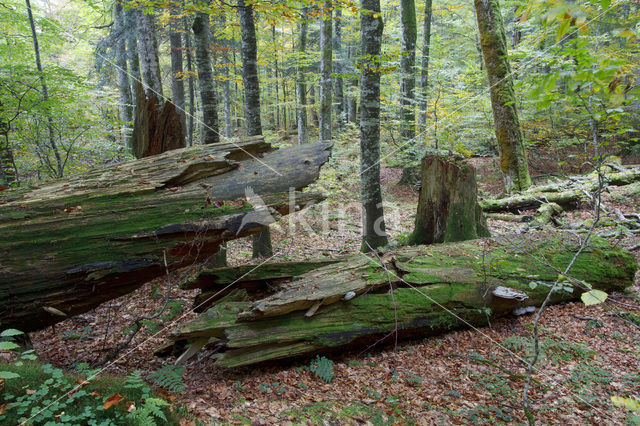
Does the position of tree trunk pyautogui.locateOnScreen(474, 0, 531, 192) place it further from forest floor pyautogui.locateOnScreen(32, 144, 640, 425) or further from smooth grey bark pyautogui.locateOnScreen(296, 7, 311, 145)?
smooth grey bark pyautogui.locateOnScreen(296, 7, 311, 145)

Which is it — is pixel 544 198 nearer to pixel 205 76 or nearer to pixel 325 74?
pixel 325 74

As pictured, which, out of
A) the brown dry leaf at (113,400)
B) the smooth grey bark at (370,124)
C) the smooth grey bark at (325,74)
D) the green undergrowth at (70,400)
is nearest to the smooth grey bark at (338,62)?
the smooth grey bark at (325,74)

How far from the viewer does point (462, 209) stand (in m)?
6.77

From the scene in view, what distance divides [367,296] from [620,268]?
4.83 metres

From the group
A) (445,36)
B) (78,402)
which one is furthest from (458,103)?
(445,36)

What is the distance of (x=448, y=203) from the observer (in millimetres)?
6844

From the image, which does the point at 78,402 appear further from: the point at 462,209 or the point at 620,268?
the point at 620,268

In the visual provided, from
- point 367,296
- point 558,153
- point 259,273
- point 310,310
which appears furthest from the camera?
point 558,153

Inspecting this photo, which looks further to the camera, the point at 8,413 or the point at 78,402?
the point at 78,402

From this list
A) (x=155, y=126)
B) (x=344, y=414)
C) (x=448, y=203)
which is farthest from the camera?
(x=448, y=203)

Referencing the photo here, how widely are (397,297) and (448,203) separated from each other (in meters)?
→ 2.92

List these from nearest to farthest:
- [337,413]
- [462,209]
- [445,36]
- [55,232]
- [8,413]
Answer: [8,413] < [337,413] < [55,232] < [462,209] < [445,36]

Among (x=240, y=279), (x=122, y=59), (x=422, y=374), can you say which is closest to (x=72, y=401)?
(x=240, y=279)

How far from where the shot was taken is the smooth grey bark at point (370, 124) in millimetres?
6535
